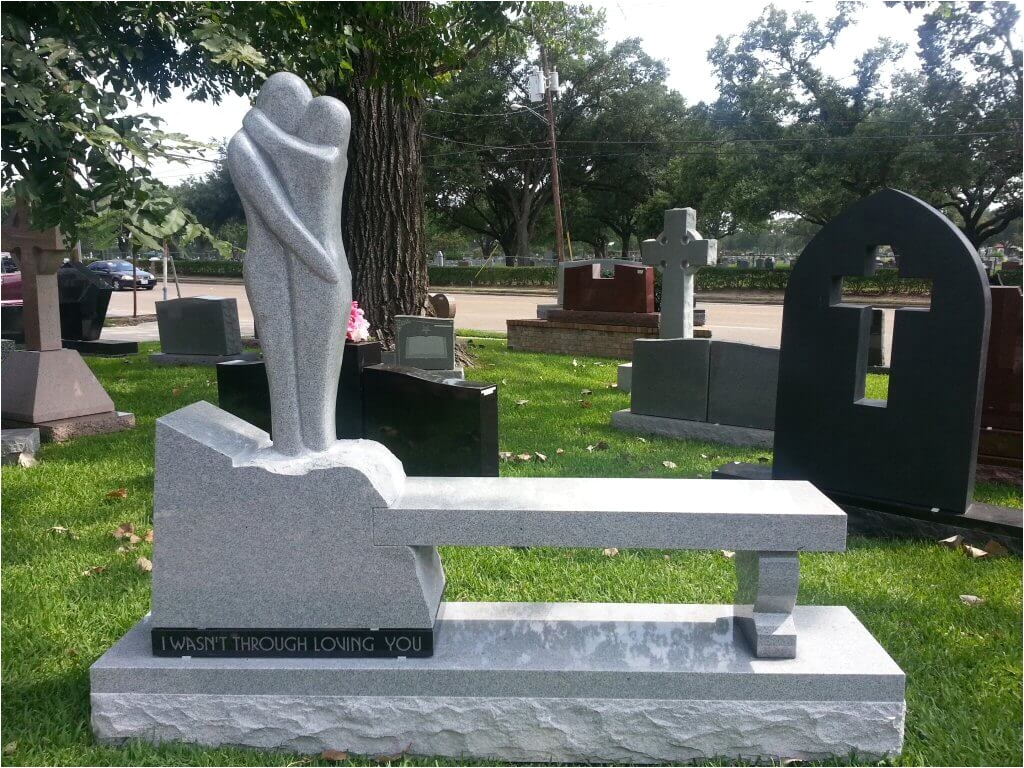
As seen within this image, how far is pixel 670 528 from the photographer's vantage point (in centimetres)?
314

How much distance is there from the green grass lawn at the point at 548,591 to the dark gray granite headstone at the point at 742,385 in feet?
1.69

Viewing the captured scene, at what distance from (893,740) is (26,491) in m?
5.84

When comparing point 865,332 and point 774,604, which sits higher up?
point 865,332

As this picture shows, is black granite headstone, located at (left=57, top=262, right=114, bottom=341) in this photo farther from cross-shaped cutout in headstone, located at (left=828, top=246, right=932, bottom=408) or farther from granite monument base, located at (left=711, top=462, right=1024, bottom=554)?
granite monument base, located at (left=711, top=462, right=1024, bottom=554)

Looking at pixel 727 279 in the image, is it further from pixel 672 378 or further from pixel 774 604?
pixel 774 604

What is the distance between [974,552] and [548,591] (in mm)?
2570

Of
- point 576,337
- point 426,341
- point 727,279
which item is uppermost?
point 727,279

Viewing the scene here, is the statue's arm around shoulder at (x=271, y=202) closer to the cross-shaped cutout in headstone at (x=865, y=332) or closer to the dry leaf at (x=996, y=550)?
the cross-shaped cutout in headstone at (x=865, y=332)

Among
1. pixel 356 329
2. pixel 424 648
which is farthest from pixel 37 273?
pixel 424 648

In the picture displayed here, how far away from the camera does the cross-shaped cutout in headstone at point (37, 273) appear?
315 inches

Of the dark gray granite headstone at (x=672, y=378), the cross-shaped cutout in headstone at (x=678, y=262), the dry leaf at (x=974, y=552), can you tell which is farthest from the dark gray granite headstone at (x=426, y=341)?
the dry leaf at (x=974, y=552)

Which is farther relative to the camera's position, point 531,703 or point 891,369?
point 891,369

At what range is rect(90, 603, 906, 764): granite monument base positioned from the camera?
308 centimetres

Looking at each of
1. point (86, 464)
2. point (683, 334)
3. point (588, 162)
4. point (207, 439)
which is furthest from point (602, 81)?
point (207, 439)
